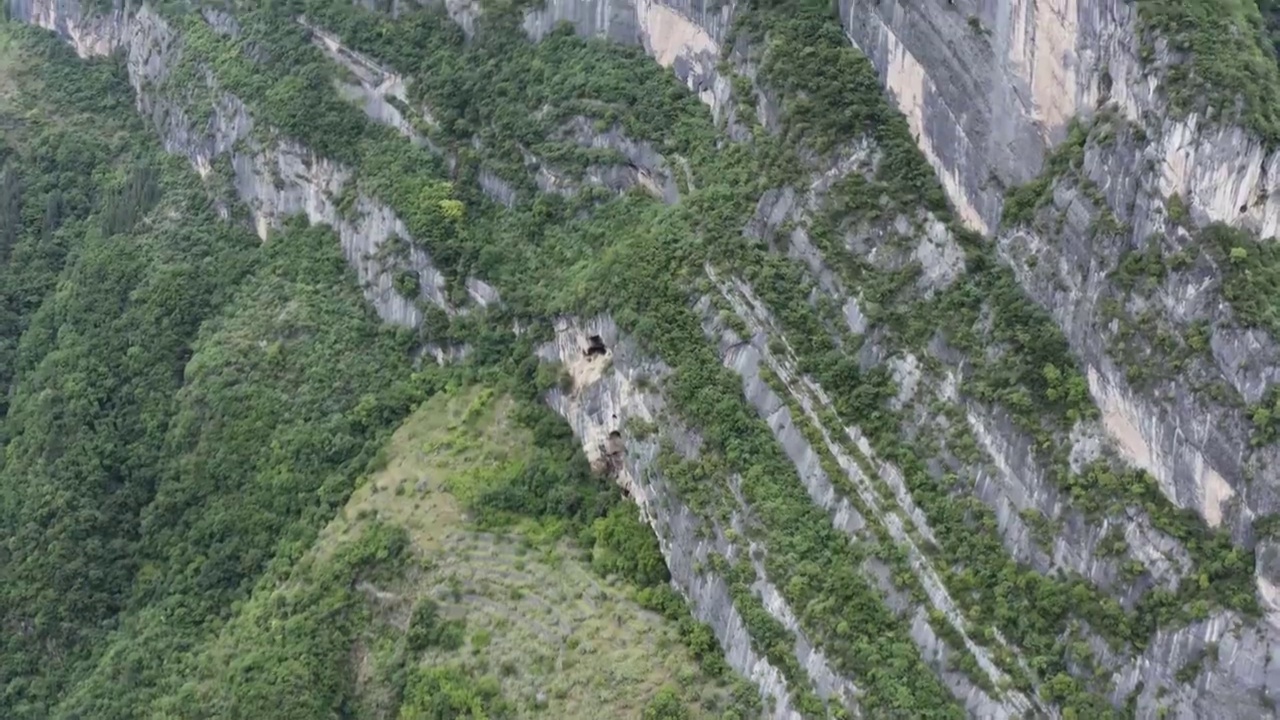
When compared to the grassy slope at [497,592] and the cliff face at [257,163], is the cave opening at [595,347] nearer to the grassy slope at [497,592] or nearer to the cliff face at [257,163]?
the grassy slope at [497,592]

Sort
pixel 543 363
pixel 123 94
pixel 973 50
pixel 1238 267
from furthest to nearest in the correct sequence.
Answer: pixel 123 94 < pixel 543 363 < pixel 973 50 < pixel 1238 267

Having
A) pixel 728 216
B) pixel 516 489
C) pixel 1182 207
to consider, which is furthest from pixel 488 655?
pixel 1182 207

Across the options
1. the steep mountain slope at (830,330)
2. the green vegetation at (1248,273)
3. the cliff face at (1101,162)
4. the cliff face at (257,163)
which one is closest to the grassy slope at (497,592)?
the steep mountain slope at (830,330)

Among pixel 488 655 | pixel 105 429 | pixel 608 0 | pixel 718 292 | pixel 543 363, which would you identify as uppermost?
pixel 608 0

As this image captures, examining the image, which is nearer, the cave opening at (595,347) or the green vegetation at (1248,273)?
the green vegetation at (1248,273)

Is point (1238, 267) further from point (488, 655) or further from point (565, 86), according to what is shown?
point (565, 86)

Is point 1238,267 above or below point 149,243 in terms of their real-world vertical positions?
above
